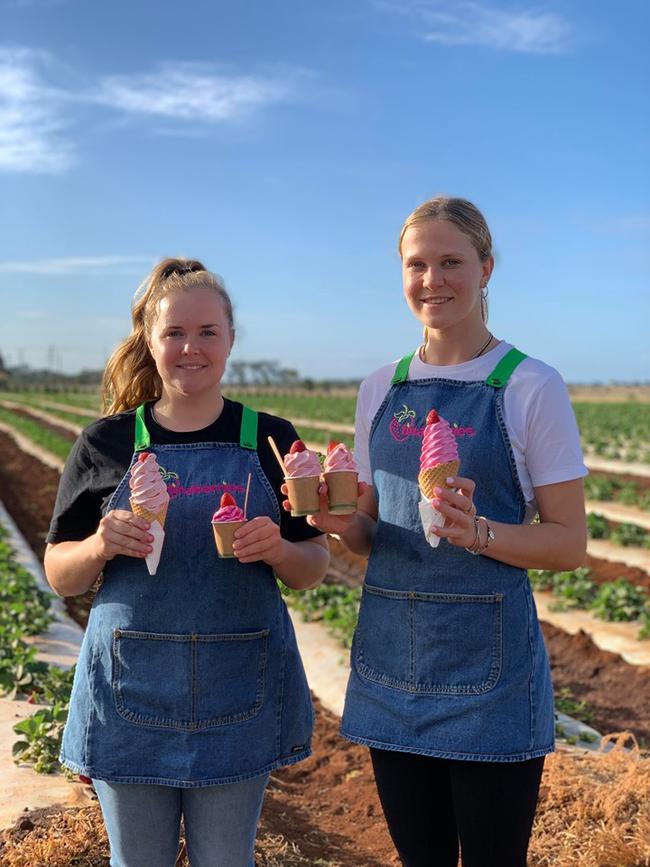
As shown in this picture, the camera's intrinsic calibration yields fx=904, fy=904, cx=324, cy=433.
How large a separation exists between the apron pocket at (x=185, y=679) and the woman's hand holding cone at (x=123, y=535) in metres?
0.24

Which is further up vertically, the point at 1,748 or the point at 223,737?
the point at 223,737

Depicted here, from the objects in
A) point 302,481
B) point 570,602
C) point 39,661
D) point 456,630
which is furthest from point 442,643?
point 570,602

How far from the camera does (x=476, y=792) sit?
7.61 ft

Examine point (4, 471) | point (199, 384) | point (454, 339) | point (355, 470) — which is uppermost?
point (454, 339)

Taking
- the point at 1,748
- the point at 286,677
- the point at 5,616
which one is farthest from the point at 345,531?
the point at 5,616

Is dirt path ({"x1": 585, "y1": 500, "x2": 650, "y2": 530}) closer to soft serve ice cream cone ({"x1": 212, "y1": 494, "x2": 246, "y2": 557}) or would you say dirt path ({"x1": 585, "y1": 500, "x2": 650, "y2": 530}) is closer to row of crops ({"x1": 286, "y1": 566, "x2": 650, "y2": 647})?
row of crops ({"x1": 286, "y1": 566, "x2": 650, "y2": 647})

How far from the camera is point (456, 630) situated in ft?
7.74

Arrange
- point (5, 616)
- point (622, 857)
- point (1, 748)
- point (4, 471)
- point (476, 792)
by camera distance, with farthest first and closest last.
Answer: point (4, 471) < point (5, 616) < point (1, 748) < point (622, 857) < point (476, 792)

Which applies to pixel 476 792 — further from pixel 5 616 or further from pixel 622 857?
pixel 5 616

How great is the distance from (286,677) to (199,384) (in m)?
0.83

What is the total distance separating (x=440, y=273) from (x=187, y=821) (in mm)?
1615

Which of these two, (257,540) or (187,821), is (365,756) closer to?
(187,821)

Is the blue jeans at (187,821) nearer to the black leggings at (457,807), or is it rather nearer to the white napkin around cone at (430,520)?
the black leggings at (457,807)

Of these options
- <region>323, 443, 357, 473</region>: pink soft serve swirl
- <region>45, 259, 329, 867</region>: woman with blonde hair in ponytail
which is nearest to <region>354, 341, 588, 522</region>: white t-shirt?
<region>323, 443, 357, 473</region>: pink soft serve swirl
